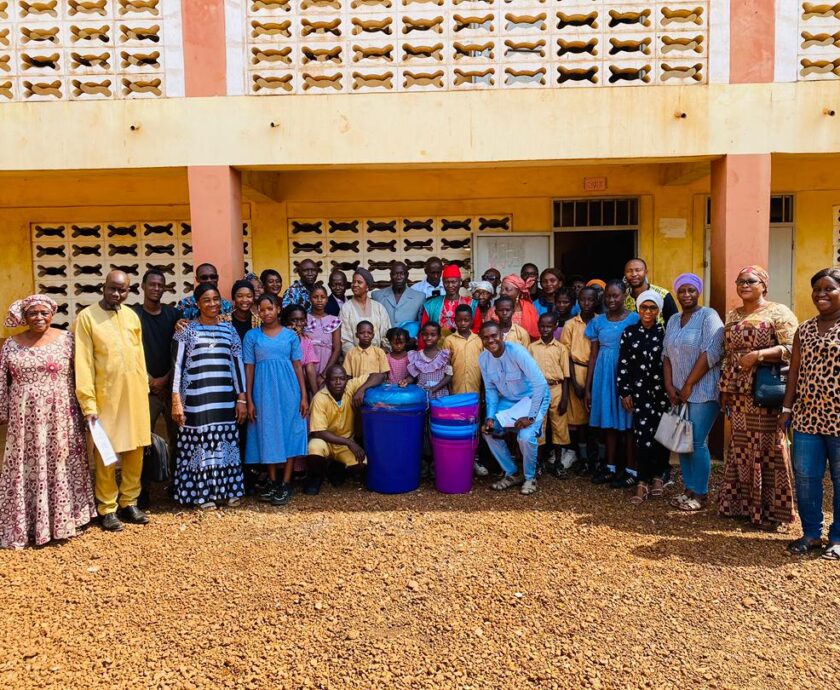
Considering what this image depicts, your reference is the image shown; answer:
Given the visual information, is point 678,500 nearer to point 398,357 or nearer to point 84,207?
point 398,357

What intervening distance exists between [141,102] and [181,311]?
1983mm

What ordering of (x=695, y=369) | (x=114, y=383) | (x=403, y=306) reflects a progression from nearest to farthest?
(x=114, y=383) < (x=695, y=369) < (x=403, y=306)

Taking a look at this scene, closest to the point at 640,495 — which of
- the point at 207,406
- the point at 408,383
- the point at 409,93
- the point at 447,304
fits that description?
the point at 408,383

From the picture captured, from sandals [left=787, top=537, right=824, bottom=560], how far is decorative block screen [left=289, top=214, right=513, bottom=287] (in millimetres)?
4668

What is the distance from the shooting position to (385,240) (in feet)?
25.6

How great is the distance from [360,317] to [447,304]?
0.78 metres

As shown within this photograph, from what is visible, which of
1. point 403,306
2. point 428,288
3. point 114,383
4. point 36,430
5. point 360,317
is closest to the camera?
point 36,430

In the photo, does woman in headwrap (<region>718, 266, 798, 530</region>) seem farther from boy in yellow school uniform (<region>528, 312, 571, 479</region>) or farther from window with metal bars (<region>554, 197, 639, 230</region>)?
window with metal bars (<region>554, 197, 639, 230</region>)

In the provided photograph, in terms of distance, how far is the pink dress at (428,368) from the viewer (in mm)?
5164

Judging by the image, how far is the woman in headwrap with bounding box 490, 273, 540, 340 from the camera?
5.50 meters

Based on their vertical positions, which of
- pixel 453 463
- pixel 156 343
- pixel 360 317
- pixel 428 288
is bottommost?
pixel 453 463

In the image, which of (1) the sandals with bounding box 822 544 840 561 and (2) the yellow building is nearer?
(1) the sandals with bounding box 822 544 840 561

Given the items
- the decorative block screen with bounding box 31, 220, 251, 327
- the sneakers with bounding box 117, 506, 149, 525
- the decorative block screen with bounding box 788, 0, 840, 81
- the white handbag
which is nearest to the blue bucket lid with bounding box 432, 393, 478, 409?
the white handbag

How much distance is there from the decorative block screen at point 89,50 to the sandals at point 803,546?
5.81 m
